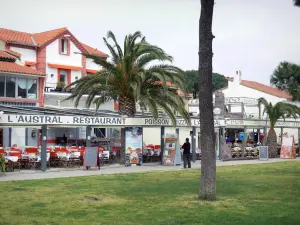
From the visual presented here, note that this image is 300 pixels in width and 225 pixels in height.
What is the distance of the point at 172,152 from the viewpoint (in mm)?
29625

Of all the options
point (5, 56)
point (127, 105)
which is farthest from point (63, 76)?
point (127, 105)

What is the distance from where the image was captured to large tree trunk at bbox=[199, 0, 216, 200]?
538 inches

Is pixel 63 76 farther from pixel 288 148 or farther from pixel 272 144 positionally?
pixel 288 148

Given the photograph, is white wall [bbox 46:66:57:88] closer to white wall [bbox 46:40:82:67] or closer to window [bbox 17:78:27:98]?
white wall [bbox 46:40:82:67]

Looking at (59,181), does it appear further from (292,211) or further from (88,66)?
(88,66)

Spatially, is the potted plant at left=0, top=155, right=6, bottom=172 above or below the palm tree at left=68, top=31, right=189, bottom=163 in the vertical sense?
below

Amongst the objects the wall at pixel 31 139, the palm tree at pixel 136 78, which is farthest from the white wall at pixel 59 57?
the palm tree at pixel 136 78

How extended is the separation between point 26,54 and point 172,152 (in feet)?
64.5

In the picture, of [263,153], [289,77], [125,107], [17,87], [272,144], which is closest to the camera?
[125,107]

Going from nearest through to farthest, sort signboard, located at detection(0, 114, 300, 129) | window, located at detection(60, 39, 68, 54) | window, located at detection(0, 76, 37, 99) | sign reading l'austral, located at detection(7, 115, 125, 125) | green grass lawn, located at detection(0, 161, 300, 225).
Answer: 1. green grass lawn, located at detection(0, 161, 300, 225)
2. signboard, located at detection(0, 114, 300, 129)
3. sign reading l'austral, located at detection(7, 115, 125, 125)
4. window, located at detection(0, 76, 37, 99)
5. window, located at detection(60, 39, 68, 54)

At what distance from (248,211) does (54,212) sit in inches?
183

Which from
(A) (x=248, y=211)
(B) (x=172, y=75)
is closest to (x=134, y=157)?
(B) (x=172, y=75)

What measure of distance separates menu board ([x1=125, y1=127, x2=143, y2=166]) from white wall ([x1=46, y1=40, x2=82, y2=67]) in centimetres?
1810

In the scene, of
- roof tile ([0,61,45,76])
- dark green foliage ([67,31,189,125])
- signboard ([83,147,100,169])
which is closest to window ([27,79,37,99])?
roof tile ([0,61,45,76])
